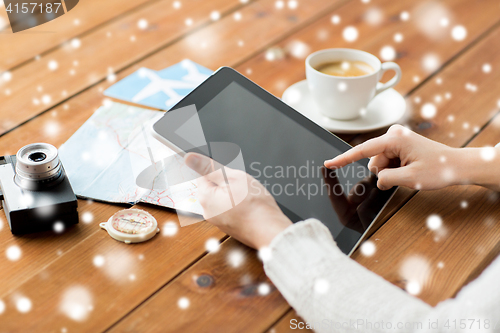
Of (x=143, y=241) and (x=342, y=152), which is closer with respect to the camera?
(x=143, y=241)

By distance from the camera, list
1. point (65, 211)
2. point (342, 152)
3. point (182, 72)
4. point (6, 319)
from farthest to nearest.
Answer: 1. point (182, 72)
2. point (342, 152)
3. point (65, 211)
4. point (6, 319)

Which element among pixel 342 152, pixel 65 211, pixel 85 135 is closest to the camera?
pixel 65 211

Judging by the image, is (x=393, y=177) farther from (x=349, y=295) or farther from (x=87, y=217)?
(x=87, y=217)

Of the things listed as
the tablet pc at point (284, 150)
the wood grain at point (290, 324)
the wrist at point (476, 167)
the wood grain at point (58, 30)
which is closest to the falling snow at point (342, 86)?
the tablet pc at point (284, 150)

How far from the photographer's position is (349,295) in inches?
23.1

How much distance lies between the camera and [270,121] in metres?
0.82

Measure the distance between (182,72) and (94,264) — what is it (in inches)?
22.6

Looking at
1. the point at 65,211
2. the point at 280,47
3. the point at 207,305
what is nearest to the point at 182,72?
the point at 280,47

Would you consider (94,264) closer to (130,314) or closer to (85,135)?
(130,314)

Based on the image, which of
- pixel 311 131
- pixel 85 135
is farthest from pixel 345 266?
pixel 85 135

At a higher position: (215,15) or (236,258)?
(215,15)

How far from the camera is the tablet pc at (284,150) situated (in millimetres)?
738

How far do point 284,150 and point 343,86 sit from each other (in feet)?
0.74

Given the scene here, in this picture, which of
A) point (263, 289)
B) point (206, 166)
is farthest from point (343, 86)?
point (263, 289)
